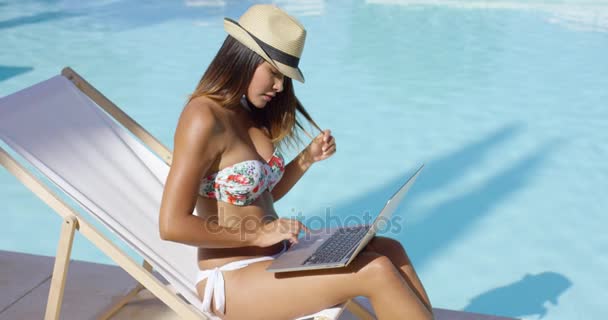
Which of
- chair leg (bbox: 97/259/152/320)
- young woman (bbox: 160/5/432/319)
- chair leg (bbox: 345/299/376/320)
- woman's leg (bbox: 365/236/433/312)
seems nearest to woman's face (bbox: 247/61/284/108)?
young woman (bbox: 160/5/432/319)

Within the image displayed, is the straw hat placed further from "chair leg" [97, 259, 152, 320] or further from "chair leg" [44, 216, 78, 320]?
"chair leg" [97, 259, 152, 320]

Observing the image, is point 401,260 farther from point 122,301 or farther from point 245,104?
point 122,301

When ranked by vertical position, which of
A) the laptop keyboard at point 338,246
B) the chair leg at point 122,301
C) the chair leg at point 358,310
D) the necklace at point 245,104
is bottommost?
the chair leg at point 122,301

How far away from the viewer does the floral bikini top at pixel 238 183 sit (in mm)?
2537

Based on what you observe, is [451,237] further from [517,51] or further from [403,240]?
[517,51]

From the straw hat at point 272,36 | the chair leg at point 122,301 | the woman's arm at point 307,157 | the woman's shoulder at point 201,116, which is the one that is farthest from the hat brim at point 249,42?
the chair leg at point 122,301

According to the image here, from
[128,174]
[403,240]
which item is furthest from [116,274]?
[403,240]

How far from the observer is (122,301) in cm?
332

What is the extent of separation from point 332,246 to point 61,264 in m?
Result: 0.94

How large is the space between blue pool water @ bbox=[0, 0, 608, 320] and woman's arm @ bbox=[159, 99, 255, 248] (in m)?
2.46

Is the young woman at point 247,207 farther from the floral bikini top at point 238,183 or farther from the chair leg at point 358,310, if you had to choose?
the chair leg at point 358,310

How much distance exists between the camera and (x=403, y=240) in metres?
5.30

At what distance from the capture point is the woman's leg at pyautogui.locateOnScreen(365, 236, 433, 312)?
2523mm

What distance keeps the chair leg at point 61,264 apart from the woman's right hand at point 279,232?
0.62 metres
